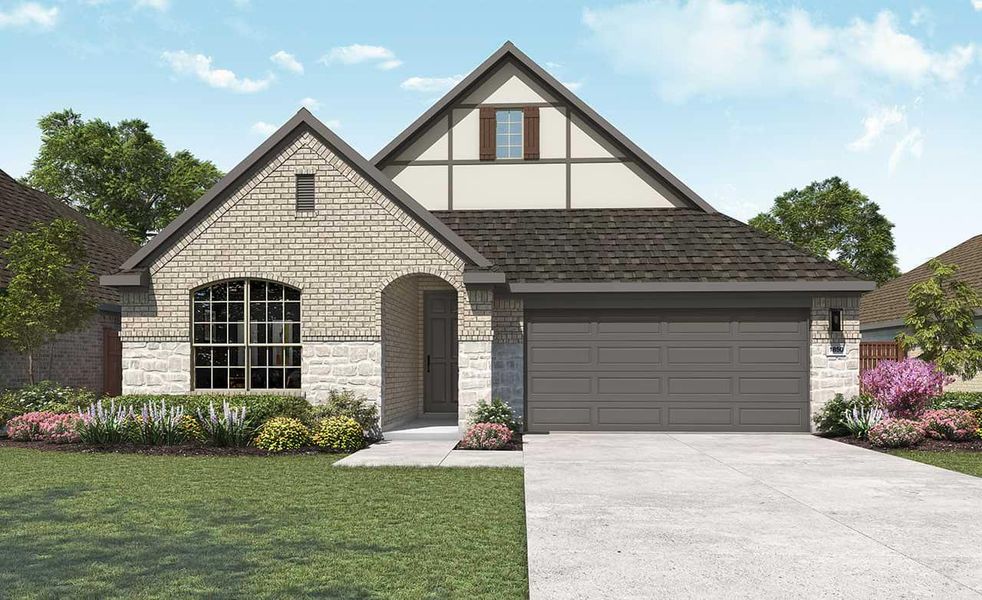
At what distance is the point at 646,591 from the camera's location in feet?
17.8

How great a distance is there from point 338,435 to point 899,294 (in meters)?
24.3

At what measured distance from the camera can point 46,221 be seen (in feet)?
72.8

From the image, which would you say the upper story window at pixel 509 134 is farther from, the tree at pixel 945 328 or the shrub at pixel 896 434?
the tree at pixel 945 328

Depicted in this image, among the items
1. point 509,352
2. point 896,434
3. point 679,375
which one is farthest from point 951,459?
point 509,352

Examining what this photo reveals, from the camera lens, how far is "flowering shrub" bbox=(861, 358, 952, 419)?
1530 cm

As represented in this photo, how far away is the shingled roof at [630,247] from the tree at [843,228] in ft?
107

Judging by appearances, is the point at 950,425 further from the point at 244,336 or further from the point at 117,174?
the point at 117,174

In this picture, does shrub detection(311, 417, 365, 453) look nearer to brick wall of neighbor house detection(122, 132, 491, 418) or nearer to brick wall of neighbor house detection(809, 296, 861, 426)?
brick wall of neighbor house detection(122, 132, 491, 418)

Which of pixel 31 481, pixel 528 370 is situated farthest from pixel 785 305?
pixel 31 481

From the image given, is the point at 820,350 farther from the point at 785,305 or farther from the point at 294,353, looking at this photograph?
the point at 294,353

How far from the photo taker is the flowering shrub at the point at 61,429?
13891 mm

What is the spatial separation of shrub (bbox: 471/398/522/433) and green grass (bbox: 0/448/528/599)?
12.4 ft

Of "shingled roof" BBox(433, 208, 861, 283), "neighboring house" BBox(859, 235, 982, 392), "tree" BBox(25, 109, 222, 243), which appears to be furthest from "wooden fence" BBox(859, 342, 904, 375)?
"tree" BBox(25, 109, 222, 243)

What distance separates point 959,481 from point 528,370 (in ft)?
26.9
